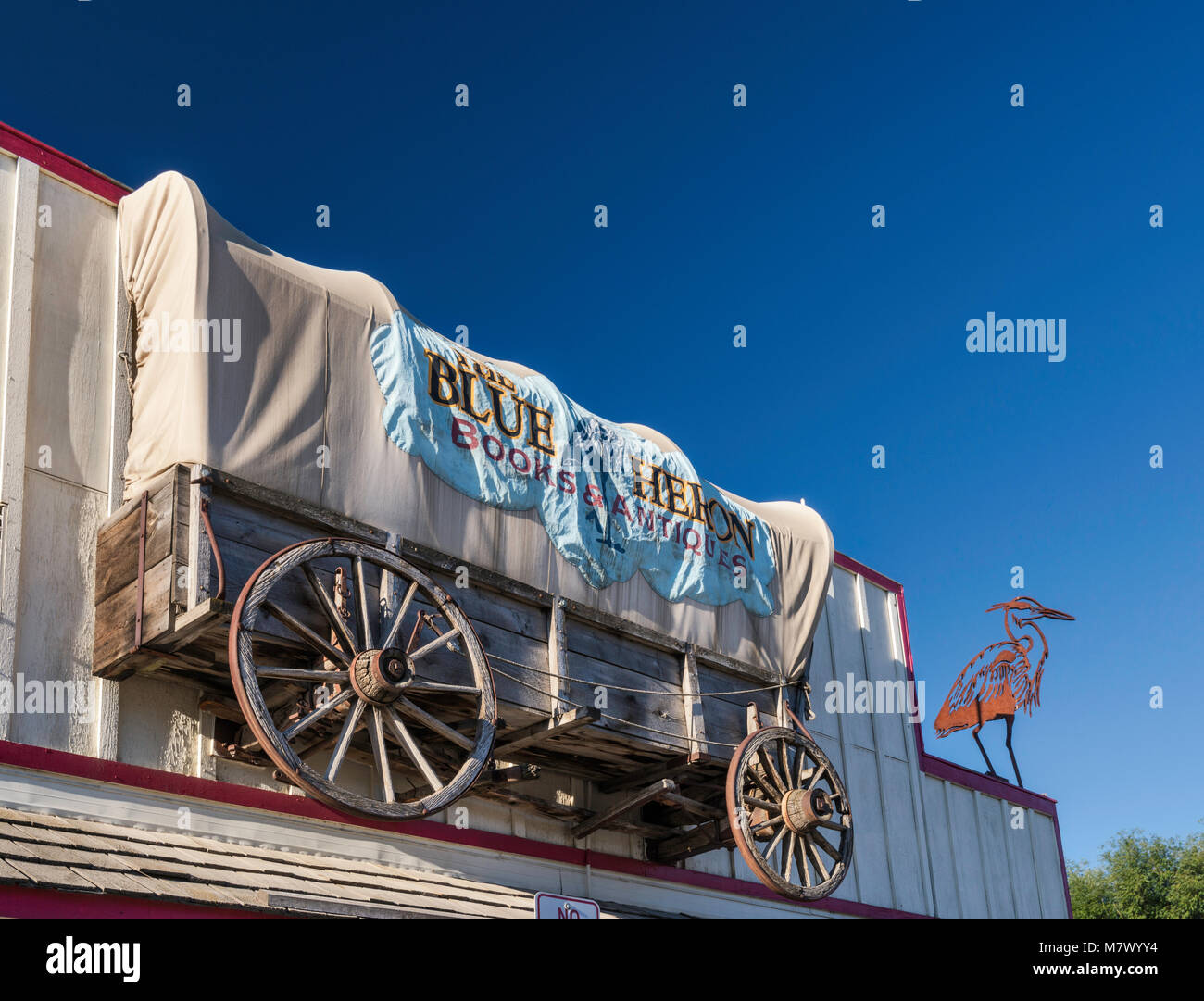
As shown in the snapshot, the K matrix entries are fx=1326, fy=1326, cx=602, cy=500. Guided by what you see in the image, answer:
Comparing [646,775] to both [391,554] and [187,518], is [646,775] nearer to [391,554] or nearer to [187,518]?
[391,554]

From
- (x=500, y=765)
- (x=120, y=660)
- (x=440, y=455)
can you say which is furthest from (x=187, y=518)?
(x=500, y=765)

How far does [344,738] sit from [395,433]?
2347mm

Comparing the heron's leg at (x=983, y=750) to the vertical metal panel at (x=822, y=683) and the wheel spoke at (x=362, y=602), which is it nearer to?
the vertical metal panel at (x=822, y=683)

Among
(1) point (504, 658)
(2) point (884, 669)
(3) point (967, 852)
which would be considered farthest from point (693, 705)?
(3) point (967, 852)

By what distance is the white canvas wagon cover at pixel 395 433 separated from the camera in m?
8.68

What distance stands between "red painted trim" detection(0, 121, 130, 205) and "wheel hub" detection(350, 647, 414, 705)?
4.00 m

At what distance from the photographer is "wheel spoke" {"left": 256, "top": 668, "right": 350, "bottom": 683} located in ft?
25.8

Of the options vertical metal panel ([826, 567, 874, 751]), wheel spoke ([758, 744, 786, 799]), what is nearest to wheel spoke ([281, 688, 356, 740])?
wheel spoke ([758, 744, 786, 799])

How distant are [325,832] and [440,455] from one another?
2.84 meters

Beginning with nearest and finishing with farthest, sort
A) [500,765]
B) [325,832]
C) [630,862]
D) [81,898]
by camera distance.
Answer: [81,898] < [325,832] < [500,765] < [630,862]

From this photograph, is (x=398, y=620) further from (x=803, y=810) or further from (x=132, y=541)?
(x=803, y=810)
